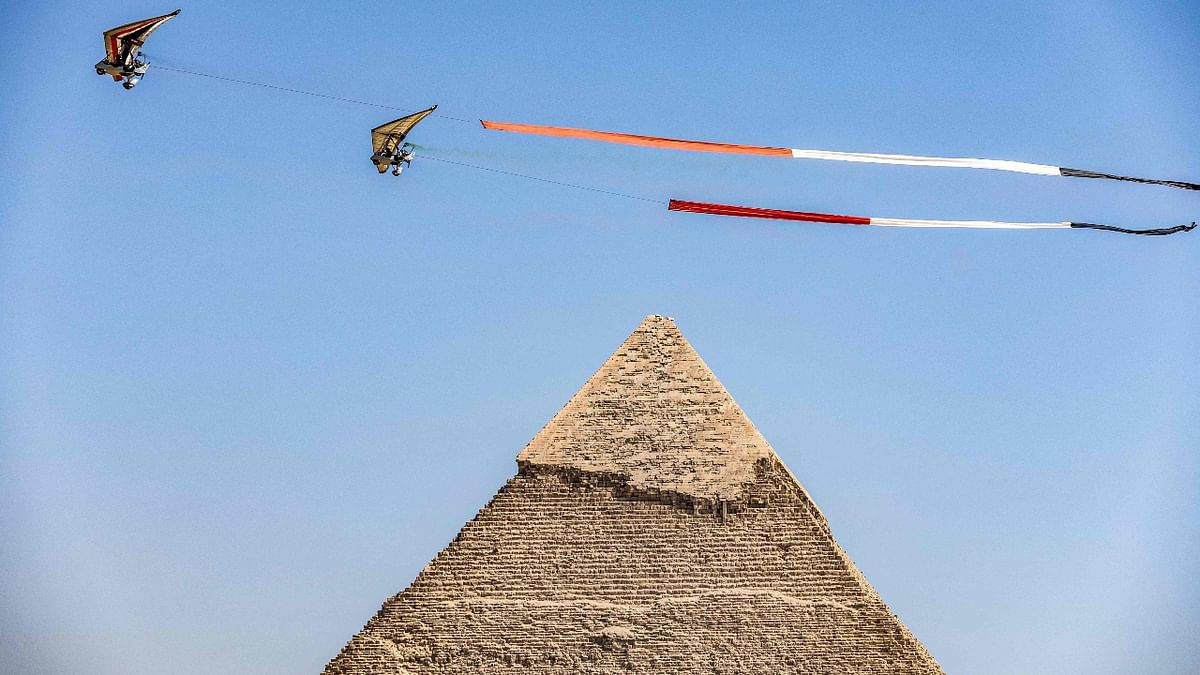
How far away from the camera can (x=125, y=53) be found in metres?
36.4

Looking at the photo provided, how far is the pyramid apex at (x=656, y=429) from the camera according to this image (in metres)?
44.4

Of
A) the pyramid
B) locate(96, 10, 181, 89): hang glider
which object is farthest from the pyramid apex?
locate(96, 10, 181, 89): hang glider

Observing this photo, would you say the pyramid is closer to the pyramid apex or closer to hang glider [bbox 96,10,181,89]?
the pyramid apex

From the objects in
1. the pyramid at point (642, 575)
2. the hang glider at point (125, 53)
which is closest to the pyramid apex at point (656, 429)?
the pyramid at point (642, 575)

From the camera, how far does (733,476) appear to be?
44.3 metres

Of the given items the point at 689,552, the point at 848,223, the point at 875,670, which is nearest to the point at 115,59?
the point at 848,223

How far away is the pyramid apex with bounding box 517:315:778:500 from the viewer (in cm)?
4441

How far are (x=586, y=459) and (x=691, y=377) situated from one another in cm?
271

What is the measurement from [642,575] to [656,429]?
2.94m

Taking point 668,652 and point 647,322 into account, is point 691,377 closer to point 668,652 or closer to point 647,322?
point 647,322

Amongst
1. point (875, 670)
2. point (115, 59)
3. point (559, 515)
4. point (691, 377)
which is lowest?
point (875, 670)

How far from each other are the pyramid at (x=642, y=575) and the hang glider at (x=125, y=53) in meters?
11.6

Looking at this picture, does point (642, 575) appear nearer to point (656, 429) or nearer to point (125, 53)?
point (656, 429)

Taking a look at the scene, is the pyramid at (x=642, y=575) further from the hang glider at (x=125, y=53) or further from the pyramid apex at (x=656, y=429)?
the hang glider at (x=125, y=53)
